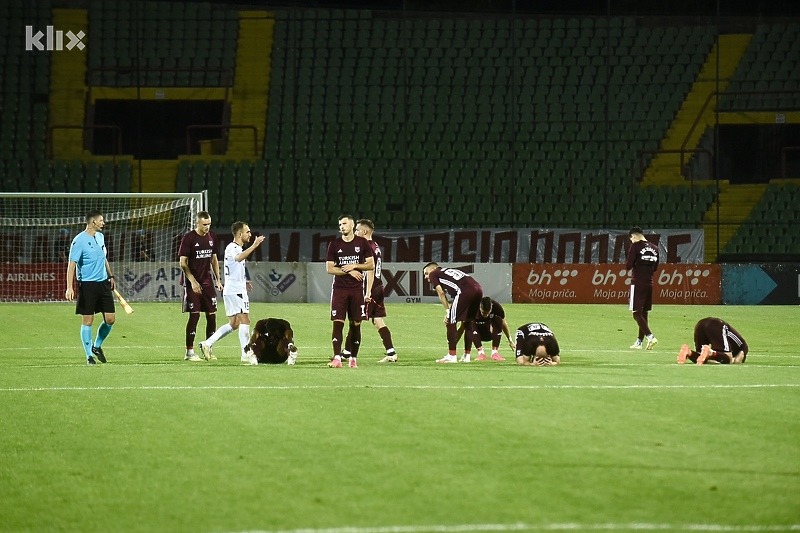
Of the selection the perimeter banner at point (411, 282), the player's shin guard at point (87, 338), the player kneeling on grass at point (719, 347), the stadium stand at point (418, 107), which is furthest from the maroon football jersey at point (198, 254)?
the stadium stand at point (418, 107)

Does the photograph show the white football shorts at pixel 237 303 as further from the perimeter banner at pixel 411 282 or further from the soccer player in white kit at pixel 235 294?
the perimeter banner at pixel 411 282

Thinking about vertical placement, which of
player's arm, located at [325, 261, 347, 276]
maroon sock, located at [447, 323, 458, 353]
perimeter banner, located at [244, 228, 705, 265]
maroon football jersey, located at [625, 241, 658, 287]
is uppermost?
perimeter banner, located at [244, 228, 705, 265]

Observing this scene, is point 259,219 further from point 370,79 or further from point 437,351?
point 437,351

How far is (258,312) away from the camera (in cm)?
2753

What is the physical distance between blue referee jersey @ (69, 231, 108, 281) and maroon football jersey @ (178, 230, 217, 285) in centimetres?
117

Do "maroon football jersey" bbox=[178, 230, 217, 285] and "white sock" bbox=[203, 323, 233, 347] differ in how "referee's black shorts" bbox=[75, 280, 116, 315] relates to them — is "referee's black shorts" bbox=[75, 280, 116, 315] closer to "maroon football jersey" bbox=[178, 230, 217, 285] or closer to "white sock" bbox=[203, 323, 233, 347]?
"maroon football jersey" bbox=[178, 230, 217, 285]

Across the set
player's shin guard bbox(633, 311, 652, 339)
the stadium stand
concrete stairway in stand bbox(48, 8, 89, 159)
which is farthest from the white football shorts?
concrete stairway in stand bbox(48, 8, 89, 159)

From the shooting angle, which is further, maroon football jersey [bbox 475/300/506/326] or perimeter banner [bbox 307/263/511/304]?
perimeter banner [bbox 307/263/511/304]

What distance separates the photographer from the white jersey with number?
15633 millimetres

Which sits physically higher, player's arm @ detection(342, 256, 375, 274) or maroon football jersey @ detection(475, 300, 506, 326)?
player's arm @ detection(342, 256, 375, 274)

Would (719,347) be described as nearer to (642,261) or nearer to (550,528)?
(642,261)

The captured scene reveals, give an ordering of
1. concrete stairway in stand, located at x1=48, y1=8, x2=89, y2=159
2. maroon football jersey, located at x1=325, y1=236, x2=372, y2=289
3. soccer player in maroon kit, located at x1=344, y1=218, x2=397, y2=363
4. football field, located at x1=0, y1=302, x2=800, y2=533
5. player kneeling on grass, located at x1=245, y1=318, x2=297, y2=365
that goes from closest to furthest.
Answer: football field, located at x1=0, y1=302, x2=800, y2=533 → maroon football jersey, located at x1=325, y1=236, x2=372, y2=289 → soccer player in maroon kit, located at x1=344, y1=218, x2=397, y2=363 → player kneeling on grass, located at x1=245, y1=318, x2=297, y2=365 → concrete stairway in stand, located at x1=48, y1=8, x2=89, y2=159

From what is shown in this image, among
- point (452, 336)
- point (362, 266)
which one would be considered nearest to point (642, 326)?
point (452, 336)

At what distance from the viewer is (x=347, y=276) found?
47.4ft
